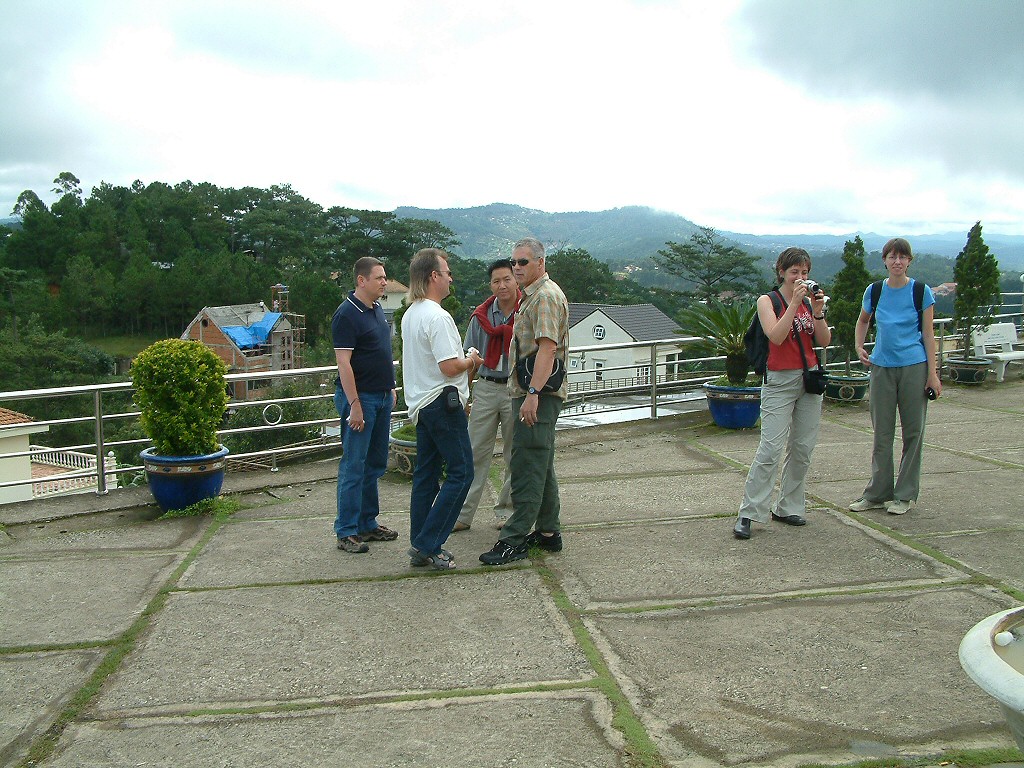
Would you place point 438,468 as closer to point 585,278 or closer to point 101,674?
point 101,674

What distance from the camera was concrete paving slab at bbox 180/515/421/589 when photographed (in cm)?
479

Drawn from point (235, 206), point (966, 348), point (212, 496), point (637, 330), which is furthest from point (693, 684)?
point (235, 206)

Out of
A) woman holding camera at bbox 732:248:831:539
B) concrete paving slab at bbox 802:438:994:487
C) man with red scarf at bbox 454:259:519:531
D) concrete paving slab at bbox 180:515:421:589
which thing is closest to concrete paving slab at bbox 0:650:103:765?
concrete paving slab at bbox 180:515:421:589

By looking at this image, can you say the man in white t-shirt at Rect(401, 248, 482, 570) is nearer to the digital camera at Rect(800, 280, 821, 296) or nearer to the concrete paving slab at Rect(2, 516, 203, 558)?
the concrete paving slab at Rect(2, 516, 203, 558)

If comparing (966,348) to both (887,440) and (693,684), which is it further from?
(693,684)

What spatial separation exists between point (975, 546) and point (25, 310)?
7159 centimetres

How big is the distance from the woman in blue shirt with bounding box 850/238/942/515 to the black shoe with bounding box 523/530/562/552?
2202mm

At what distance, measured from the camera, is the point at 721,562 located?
15.9 feet

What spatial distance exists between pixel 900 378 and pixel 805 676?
299 cm

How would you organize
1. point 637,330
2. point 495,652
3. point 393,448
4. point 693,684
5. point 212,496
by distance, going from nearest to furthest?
point 693,684 → point 495,652 → point 212,496 → point 393,448 → point 637,330

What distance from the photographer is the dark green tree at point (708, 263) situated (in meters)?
64.6

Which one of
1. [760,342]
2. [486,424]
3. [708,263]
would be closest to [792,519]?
[760,342]

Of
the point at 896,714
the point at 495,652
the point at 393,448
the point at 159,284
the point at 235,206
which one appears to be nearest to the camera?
the point at 896,714

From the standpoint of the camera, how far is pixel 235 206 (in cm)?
8550
